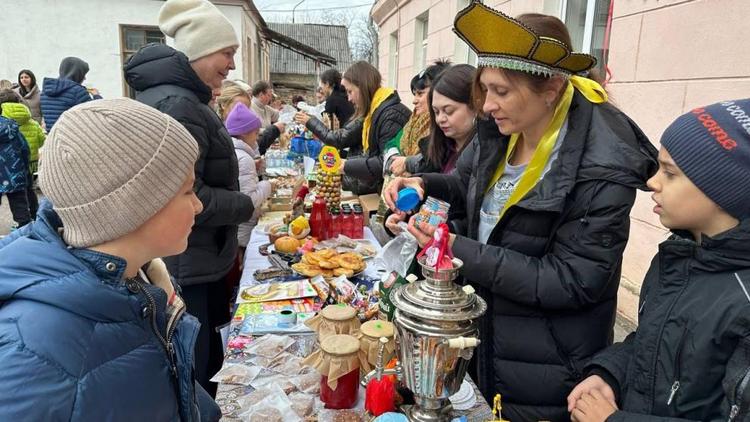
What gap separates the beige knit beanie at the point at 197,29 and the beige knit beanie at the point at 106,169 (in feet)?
4.54

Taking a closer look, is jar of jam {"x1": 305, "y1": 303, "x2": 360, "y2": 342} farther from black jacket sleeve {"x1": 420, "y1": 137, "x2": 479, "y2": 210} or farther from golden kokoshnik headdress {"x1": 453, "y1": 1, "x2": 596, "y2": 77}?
golden kokoshnik headdress {"x1": 453, "y1": 1, "x2": 596, "y2": 77}

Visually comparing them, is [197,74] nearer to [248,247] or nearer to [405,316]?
[248,247]

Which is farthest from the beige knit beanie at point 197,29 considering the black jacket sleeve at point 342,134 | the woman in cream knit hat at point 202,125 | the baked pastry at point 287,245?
the black jacket sleeve at point 342,134

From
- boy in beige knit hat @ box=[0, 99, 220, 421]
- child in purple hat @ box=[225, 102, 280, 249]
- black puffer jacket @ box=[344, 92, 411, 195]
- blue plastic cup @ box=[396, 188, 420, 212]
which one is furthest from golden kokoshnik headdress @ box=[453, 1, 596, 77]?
black puffer jacket @ box=[344, 92, 411, 195]

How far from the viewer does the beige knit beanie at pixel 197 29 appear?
2.30 metres

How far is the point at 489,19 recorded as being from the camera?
157 cm

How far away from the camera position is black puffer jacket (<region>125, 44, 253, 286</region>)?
210 cm

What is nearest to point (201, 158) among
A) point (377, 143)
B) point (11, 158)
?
point (377, 143)

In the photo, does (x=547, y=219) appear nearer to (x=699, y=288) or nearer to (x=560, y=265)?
(x=560, y=265)

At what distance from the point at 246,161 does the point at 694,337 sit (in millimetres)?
2644

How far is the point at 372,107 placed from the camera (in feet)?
15.3

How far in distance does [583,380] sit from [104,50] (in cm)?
1620

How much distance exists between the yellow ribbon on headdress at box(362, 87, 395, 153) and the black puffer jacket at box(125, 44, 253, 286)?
2.30 meters

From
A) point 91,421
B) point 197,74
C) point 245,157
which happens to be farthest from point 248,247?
point 91,421
